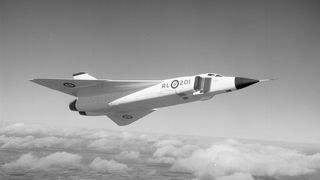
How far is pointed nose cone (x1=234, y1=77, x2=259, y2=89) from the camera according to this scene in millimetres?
16375

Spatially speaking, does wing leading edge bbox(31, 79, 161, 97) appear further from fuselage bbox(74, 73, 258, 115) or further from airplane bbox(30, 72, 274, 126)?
fuselage bbox(74, 73, 258, 115)

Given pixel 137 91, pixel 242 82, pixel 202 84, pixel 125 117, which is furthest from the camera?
pixel 125 117

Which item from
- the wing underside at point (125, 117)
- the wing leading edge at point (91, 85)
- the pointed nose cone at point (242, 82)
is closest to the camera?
the pointed nose cone at point (242, 82)

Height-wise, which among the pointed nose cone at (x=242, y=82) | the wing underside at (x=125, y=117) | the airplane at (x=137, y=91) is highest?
the pointed nose cone at (x=242, y=82)

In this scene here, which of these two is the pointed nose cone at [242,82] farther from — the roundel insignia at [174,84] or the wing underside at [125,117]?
the wing underside at [125,117]

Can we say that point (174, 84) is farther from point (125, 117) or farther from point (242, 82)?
point (125, 117)

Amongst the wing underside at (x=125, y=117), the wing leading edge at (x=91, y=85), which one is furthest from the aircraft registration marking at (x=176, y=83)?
the wing underside at (x=125, y=117)

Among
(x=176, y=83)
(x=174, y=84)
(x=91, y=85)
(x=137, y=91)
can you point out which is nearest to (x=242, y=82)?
(x=176, y=83)

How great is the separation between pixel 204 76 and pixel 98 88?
26.1 ft

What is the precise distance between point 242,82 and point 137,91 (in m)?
A: 6.82

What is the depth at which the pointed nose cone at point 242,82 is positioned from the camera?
1638 centimetres

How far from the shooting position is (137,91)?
19688 mm

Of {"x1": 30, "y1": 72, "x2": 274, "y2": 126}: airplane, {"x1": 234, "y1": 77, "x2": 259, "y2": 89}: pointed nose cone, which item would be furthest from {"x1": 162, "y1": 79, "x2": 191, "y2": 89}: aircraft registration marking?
{"x1": 234, "y1": 77, "x2": 259, "y2": 89}: pointed nose cone

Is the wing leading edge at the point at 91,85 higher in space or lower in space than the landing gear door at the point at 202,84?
lower
